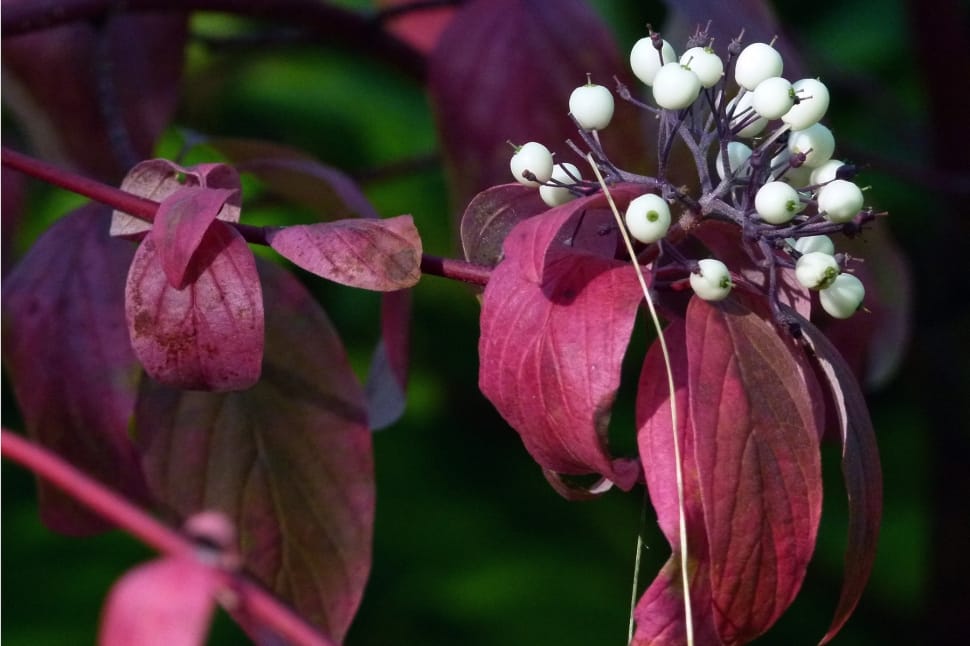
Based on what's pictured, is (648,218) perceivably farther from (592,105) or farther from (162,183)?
(162,183)

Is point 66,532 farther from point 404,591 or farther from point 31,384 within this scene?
point 404,591

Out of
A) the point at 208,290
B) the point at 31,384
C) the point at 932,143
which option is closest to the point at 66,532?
the point at 31,384

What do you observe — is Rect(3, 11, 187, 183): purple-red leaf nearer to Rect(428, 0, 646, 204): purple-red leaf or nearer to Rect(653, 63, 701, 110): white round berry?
Rect(428, 0, 646, 204): purple-red leaf

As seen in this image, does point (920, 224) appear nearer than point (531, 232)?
No

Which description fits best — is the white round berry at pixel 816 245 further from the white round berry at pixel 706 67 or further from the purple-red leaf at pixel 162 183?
the purple-red leaf at pixel 162 183

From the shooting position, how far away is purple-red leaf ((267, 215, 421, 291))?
303 mm

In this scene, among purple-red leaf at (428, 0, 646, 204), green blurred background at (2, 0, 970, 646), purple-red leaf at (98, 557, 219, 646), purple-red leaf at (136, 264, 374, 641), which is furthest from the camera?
green blurred background at (2, 0, 970, 646)

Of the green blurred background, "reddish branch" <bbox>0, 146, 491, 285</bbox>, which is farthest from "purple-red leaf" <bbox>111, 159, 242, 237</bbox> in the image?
the green blurred background

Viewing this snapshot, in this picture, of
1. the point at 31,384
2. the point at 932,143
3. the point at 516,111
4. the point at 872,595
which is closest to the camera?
the point at 31,384

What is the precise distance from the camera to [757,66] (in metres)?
0.32

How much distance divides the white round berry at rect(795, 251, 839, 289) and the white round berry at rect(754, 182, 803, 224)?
0.01m

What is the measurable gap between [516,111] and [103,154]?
0.68ft

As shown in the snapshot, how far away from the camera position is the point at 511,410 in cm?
30

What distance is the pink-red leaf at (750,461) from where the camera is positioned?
288 mm
